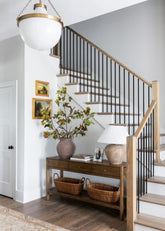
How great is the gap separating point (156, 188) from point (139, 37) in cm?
329

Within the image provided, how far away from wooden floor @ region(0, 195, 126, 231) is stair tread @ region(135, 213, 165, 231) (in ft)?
0.98

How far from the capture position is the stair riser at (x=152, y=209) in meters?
2.93

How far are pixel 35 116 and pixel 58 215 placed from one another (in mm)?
1647

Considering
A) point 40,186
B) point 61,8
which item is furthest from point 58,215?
point 61,8

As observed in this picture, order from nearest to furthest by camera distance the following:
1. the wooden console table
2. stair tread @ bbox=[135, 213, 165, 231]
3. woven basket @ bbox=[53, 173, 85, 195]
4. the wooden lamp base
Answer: stair tread @ bbox=[135, 213, 165, 231], the wooden console table, the wooden lamp base, woven basket @ bbox=[53, 173, 85, 195]

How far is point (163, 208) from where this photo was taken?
2.92m

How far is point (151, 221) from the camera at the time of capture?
9.27ft

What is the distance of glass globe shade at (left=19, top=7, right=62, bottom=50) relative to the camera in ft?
6.54

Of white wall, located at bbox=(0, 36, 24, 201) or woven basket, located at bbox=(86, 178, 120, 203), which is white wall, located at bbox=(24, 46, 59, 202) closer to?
white wall, located at bbox=(0, 36, 24, 201)

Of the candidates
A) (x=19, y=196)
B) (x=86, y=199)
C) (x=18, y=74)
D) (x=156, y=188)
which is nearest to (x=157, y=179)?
(x=156, y=188)

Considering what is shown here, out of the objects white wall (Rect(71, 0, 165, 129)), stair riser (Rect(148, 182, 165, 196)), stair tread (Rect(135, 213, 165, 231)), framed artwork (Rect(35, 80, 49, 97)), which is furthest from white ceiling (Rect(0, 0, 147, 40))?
stair tread (Rect(135, 213, 165, 231))

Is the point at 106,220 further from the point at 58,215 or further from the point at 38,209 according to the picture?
the point at 38,209

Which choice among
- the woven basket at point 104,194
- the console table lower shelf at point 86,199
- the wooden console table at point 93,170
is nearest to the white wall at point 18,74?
the wooden console table at point 93,170

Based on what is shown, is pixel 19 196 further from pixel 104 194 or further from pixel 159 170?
pixel 159 170
